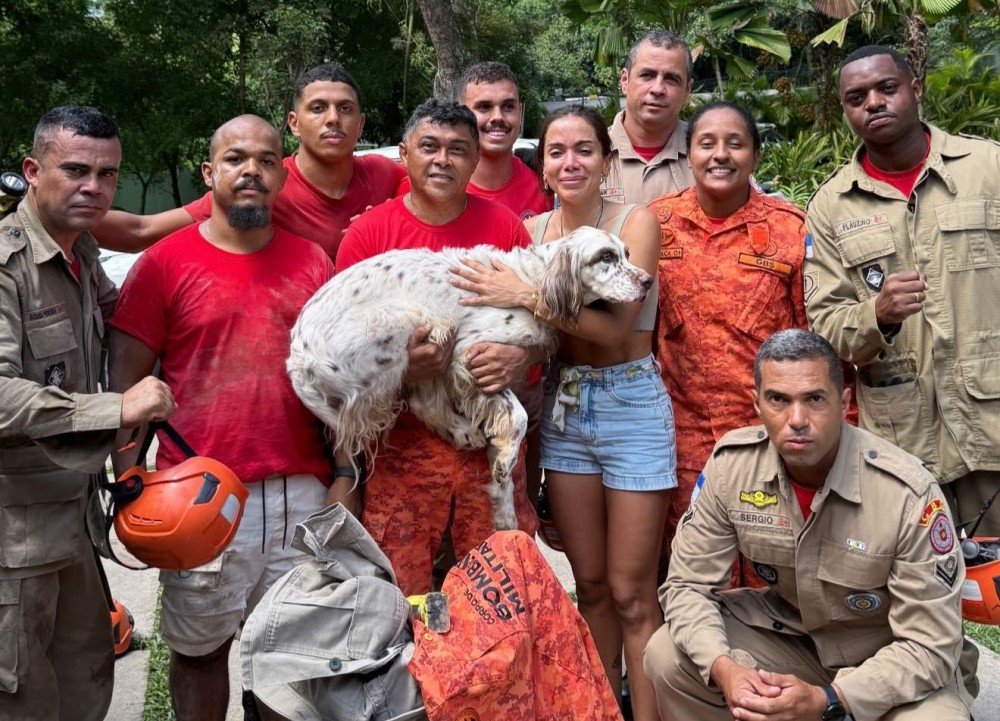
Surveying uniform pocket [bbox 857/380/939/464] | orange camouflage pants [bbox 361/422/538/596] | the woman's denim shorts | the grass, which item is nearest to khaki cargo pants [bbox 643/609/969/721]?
the woman's denim shorts

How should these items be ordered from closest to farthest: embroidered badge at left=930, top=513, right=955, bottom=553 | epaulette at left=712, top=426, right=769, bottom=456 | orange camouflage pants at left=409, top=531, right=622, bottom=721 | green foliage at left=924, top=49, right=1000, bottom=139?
1. orange camouflage pants at left=409, top=531, right=622, bottom=721
2. embroidered badge at left=930, top=513, right=955, bottom=553
3. epaulette at left=712, top=426, right=769, bottom=456
4. green foliage at left=924, top=49, right=1000, bottom=139

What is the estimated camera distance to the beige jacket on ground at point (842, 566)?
3.30m

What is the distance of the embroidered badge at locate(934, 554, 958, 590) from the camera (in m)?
3.33

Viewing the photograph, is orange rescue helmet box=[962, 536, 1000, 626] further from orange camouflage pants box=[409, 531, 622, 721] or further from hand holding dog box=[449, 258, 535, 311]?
hand holding dog box=[449, 258, 535, 311]

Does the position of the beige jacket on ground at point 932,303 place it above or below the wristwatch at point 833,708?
above

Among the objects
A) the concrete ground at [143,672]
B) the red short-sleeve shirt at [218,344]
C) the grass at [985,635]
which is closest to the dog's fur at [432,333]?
the red short-sleeve shirt at [218,344]

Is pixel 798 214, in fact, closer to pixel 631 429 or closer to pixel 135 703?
pixel 631 429

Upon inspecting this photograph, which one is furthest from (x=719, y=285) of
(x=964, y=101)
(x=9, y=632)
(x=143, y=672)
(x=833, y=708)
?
(x=964, y=101)

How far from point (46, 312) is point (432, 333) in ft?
4.66

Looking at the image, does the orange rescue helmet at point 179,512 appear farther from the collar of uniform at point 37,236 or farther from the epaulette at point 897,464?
the epaulette at point 897,464

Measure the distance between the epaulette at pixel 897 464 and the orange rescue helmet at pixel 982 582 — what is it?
449mm

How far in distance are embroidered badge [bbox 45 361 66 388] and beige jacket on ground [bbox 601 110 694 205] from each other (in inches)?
104

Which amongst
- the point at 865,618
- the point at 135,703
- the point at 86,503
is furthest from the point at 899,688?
the point at 135,703

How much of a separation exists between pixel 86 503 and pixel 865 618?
9.80ft
